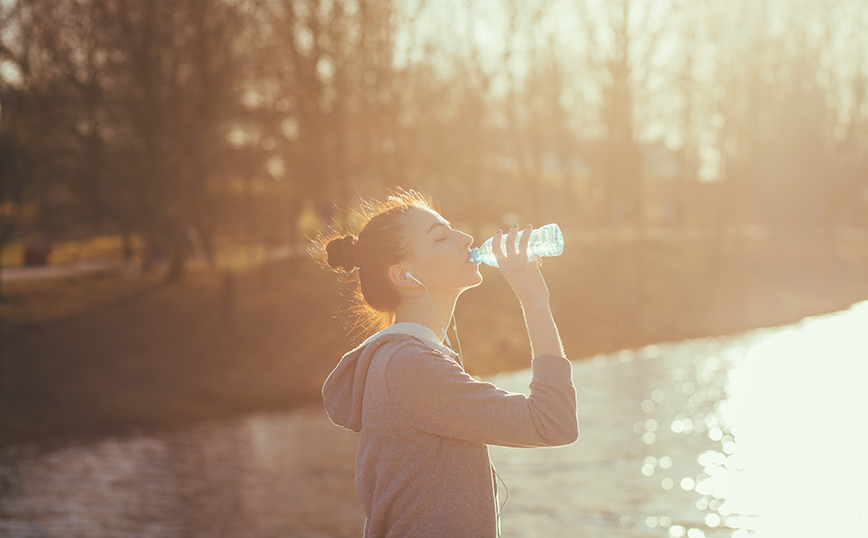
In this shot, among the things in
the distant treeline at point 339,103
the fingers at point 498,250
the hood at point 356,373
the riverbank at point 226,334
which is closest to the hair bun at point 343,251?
the hood at point 356,373

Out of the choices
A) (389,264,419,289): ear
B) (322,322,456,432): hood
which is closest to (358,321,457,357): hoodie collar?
(322,322,456,432): hood

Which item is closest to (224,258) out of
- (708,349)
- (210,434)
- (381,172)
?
(381,172)

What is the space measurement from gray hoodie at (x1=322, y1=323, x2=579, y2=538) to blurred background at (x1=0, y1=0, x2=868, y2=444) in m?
9.18

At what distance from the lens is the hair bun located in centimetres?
308

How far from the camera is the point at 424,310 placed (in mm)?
2965

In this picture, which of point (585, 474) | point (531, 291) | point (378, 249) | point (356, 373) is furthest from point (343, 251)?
point (585, 474)

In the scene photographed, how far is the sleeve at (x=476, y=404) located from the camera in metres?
2.67

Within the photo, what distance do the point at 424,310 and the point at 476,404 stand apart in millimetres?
431

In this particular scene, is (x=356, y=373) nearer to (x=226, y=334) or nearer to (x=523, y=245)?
(x=523, y=245)

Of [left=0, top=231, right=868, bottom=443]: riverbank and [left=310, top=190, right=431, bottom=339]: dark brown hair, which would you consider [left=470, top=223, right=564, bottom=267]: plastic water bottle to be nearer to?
[left=310, top=190, right=431, bottom=339]: dark brown hair

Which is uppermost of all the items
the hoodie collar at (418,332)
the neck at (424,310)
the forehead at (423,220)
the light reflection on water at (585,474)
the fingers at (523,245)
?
the forehead at (423,220)

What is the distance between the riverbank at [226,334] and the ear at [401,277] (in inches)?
650

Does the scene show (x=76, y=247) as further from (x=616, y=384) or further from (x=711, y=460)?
(x=711, y=460)

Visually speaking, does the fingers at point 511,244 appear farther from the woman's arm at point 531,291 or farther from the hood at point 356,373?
the hood at point 356,373
